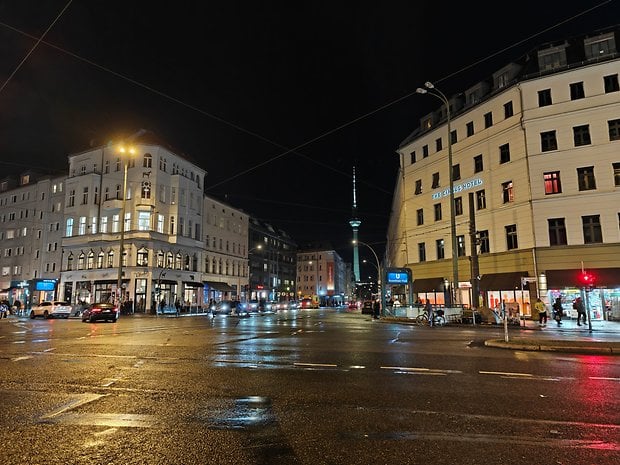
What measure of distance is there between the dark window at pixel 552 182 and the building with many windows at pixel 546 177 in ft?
0.21

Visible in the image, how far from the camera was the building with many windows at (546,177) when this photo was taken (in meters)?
29.6

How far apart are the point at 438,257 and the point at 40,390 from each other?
37.9 metres

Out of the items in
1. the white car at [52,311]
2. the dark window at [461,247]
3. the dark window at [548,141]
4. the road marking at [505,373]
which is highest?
the dark window at [548,141]

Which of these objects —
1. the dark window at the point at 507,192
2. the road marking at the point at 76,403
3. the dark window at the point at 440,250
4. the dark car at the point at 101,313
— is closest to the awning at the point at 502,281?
the dark window at the point at 507,192

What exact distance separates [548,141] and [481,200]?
7.22 meters

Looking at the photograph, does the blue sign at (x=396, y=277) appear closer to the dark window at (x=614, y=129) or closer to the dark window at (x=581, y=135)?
the dark window at (x=581, y=135)

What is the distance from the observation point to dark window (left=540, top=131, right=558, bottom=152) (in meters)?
31.5

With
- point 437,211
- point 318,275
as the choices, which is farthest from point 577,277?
point 318,275

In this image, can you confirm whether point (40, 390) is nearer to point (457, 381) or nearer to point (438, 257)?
point (457, 381)

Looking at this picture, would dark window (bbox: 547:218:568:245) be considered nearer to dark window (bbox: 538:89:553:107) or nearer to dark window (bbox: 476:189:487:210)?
dark window (bbox: 476:189:487:210)

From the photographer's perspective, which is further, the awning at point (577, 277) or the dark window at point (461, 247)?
the dark window at point (461, 247)

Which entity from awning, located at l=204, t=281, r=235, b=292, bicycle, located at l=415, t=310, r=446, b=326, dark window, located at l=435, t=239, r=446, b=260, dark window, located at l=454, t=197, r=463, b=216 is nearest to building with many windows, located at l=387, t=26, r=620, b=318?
dark window, located at l=454, t=197, r=463, b=216

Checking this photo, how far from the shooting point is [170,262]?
55781 mm

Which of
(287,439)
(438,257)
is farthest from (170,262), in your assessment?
(287,439)
